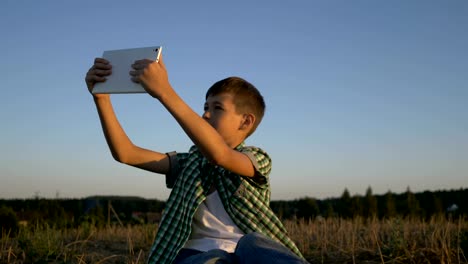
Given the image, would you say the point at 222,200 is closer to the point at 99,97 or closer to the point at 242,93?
the point at 242,93

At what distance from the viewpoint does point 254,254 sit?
2.20m

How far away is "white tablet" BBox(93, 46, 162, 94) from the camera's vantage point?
89.4 inches

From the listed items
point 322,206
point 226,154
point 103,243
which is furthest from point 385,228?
point 322,206

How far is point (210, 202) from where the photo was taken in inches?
108

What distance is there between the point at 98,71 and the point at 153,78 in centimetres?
37

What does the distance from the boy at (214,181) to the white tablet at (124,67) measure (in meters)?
0.04

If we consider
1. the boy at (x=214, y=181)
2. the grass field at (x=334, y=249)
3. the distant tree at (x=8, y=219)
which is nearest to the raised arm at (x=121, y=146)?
the boy at (x=214, y=181)

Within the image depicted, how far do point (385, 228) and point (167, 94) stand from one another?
5257 mm

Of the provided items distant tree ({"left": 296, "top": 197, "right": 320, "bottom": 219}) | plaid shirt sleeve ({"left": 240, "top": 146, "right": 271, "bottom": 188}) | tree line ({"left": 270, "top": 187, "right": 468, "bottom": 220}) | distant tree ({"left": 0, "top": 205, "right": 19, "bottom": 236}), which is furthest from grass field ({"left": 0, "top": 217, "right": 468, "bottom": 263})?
distant tree ({"left": 296, "top": 197, "right": 320, "bottom": 219})

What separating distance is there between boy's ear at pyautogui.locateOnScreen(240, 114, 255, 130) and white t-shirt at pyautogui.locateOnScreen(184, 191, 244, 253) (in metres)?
0.36

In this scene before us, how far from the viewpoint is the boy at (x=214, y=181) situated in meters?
2.59

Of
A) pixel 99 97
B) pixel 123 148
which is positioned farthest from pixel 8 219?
pixel 99 97

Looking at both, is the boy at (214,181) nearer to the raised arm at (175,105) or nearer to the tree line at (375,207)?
the raised arm at (175,105)

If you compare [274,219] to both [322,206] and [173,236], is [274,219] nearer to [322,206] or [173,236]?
[173,236]
